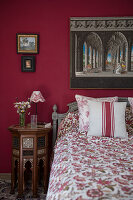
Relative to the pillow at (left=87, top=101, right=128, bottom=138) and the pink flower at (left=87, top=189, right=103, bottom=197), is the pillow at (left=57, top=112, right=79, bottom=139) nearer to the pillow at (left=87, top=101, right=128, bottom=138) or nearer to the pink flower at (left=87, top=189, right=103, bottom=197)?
the pillow at (left=87, top=101, right=128, bottom=138)

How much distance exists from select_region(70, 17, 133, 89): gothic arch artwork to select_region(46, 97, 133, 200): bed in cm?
97

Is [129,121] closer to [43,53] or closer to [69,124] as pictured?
[69,124]

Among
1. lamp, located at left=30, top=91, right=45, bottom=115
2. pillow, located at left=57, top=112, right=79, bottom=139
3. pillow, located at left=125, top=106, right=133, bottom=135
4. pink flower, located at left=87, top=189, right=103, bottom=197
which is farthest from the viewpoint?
lamp, located at left=30, top=91, right=45, bottom=115

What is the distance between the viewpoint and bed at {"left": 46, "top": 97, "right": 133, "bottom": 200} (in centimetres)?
100

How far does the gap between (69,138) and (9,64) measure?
1.56m

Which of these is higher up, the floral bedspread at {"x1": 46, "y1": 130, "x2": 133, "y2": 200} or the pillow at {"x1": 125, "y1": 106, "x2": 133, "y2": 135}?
the pillow at {"x1": 125, "y1": 106, "x2": 133, "y2": 135}

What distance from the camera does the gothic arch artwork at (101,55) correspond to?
293 centimetres

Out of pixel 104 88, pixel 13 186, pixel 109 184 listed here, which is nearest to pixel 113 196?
pixel 109 184

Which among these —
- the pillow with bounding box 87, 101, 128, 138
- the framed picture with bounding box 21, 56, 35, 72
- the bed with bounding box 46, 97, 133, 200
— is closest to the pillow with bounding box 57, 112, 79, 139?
the bed with bounding box 46, 97, 133, 200

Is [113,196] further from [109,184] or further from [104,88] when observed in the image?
[104,88]

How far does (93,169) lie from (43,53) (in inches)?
83.6

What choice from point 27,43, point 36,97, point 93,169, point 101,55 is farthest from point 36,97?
point 93,169

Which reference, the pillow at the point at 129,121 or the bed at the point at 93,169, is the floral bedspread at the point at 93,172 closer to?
the bed at the point at 93,169

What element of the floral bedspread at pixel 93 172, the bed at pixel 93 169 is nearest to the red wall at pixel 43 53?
the bed at pixel 93 169
